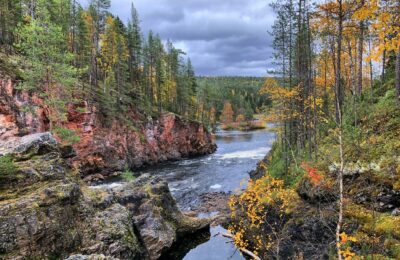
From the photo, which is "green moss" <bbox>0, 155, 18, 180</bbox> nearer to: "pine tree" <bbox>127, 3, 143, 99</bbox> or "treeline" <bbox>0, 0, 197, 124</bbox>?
"treeline" <bbox>0, 0, 197, 124</bbox>

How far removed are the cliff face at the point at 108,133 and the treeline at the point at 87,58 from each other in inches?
71.8

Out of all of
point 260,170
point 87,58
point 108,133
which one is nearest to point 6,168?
point 260,170

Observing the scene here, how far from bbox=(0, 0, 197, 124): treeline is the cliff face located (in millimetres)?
1823

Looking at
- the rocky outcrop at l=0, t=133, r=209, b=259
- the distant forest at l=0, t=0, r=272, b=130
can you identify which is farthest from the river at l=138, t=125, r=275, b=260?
the distant forest at l=0, t=0, r=272, b=130

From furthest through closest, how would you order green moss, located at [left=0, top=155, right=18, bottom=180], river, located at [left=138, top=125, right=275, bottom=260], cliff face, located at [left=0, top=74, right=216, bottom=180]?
cliff face, located at [left=0, top=74, right=216, bottom=180], river, located at [left=138, top=125, right=275, bottom=260], green moss, located at [left=0, top=155, right=18, bottom=180]

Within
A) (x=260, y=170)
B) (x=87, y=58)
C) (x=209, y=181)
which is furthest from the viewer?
(x=87, y=58)

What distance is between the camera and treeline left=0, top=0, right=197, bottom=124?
22.4 meters

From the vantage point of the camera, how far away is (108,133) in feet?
131

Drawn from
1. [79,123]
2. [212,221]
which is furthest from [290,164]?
[79,123]

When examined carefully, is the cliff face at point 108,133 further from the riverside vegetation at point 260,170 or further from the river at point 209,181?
the river at point 209,181

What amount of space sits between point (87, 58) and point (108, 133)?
1674cm

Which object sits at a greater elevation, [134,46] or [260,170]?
[134,46]

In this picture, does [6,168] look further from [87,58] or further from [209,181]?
[87,58]

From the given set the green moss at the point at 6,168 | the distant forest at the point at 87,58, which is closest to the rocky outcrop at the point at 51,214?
the green moss at the point at 6,168
